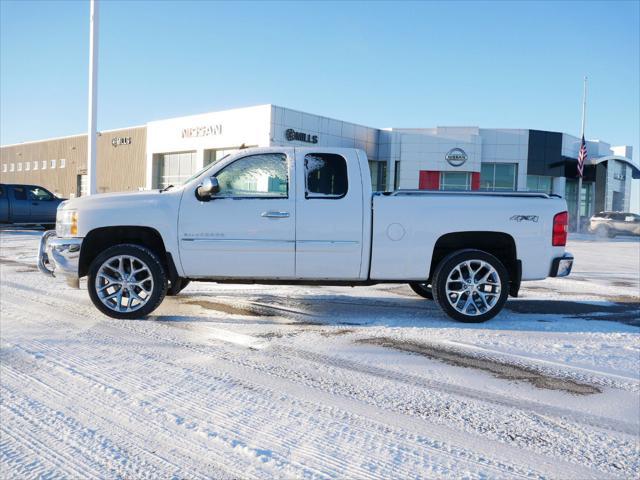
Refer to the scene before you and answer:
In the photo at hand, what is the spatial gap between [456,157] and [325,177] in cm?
3520

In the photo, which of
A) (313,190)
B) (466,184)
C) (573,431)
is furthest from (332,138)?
(573,431)

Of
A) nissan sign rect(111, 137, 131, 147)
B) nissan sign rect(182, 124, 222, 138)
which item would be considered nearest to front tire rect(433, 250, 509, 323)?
nissan sign rect(182, 124, 222, 138)

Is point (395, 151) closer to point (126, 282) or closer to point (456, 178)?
point (456, 178)

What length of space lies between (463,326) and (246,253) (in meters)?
2.51

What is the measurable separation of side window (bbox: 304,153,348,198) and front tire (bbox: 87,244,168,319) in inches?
74.0

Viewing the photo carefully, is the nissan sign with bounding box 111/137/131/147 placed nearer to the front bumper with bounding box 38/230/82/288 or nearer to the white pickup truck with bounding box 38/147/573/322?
the front bumper with bounding box 38/230/82/288

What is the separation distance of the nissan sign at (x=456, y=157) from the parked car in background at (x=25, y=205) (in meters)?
27.5

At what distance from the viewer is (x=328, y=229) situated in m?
5.70

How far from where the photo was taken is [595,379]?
3918 mm

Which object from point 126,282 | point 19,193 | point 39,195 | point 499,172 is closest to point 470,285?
point 126,282

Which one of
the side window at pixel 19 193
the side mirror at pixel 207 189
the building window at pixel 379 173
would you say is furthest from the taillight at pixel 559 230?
the building window at pixel 379 173

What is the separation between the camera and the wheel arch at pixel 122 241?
5797mm

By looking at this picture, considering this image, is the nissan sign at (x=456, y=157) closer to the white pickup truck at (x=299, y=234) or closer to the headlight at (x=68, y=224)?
the white pickup truck at (x=299, y=234)

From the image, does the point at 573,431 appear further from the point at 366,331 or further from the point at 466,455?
the point at 366,331
